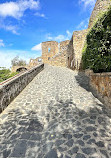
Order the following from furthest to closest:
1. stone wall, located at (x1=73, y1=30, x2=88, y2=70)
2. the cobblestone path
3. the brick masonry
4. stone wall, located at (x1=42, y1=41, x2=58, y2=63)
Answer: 1. stone wall, located at (x1=42, y1=41, x2=58, y2=63)
2. stone wall, located at (x1=73, y1=30, x2=88, y2=70)
3. the brick masonry
4. the cobblestone path

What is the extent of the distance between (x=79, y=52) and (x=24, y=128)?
1185 cm

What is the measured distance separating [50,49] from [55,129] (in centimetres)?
3058

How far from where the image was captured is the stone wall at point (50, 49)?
31547mm

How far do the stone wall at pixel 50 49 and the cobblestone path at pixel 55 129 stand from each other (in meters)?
28.1

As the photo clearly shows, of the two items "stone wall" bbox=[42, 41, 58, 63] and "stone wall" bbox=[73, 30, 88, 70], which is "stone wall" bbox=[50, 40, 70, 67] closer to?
"stone wall" bbox=[73, 30, 88, 70]

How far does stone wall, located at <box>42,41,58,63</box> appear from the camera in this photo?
104 ft

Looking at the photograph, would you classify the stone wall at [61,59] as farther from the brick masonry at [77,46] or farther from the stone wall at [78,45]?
the stone wall at [78,45]

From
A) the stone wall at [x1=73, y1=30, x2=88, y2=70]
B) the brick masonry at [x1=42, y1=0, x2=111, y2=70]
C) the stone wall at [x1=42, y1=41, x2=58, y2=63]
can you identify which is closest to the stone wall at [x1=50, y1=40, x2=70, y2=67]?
the brick masonry at [x1=42, y1=0, x2=111, y2=70]

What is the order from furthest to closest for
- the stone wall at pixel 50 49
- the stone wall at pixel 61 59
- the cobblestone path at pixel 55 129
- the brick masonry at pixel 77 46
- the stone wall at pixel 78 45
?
the stone wall at pixel 50 49 < the stone wall at pixel 61 59 < the stone wall at pixel 78 45 < the brick masonry at pixel 77 46 < the cobblestone path at pixel 55 129

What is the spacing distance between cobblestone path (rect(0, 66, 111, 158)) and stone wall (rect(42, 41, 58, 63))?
28.1 m

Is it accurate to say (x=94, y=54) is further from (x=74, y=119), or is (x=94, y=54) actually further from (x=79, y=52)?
(x=79, y=52)

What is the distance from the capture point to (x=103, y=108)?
4488 millimetres

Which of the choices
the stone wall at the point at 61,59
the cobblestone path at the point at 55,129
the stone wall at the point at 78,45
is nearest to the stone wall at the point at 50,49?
the stone wall at the point at 61,59

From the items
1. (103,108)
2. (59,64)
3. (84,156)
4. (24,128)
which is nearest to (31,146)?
(24,128)
